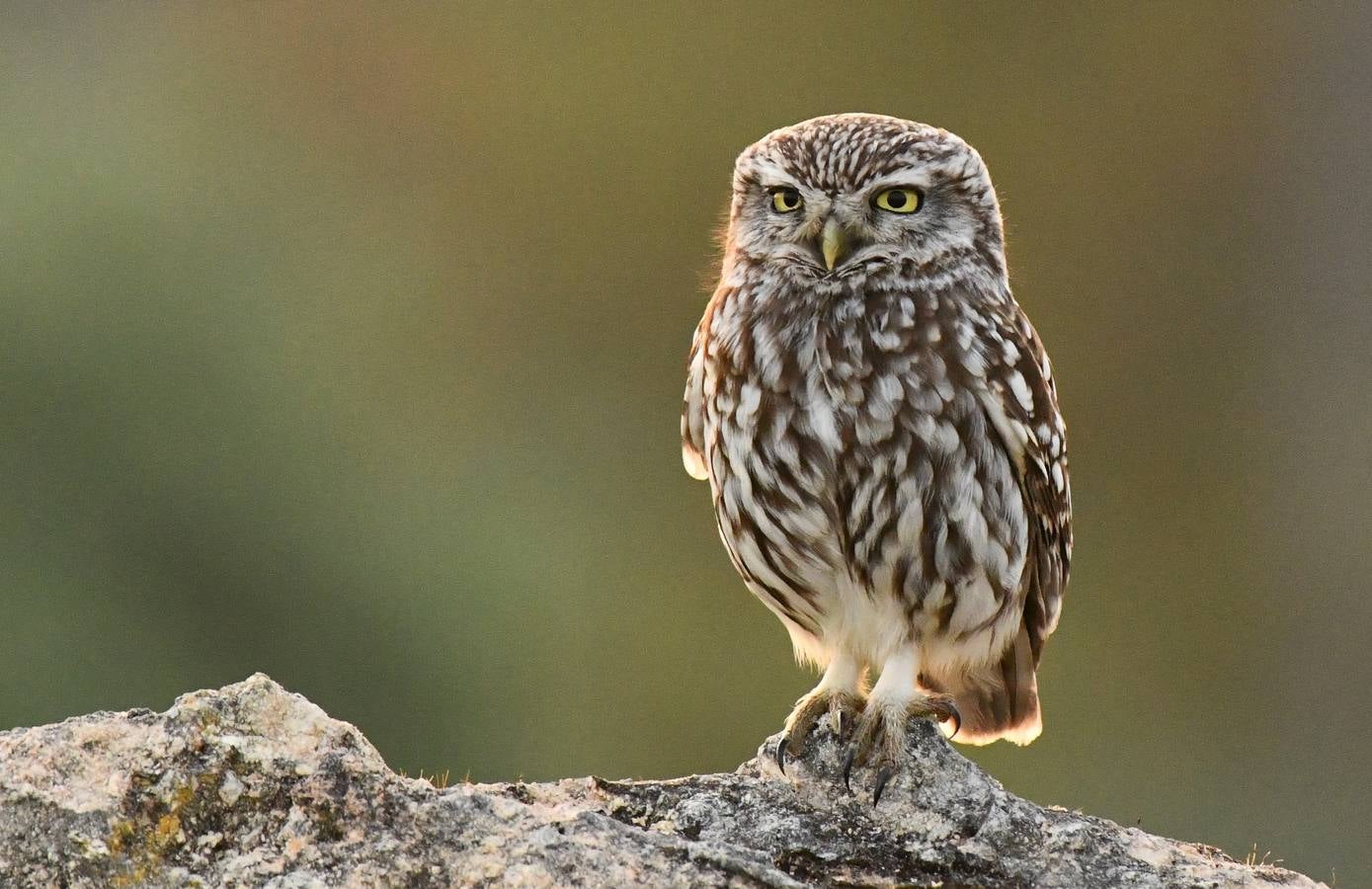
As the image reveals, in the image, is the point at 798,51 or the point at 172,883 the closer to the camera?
the point at 172,883

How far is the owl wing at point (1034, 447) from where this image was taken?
3.99 m

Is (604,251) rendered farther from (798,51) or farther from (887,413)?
(887,413)

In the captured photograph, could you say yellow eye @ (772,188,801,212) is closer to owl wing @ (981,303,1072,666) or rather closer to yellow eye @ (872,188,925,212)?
yellow eye @ (872,188,925,212)

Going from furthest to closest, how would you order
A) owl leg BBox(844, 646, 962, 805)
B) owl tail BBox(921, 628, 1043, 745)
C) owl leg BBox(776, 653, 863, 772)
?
owl tail BBox(921, 628, 1043, 745) < owl leg BBox(776, 653, 863, 772) < owl leg BBox(844, 646, 962, 805)

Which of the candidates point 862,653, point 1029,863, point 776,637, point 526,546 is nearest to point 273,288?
point 526,546

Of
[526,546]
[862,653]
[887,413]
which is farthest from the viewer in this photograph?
[526,546]

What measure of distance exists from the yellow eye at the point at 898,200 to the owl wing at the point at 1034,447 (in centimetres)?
32

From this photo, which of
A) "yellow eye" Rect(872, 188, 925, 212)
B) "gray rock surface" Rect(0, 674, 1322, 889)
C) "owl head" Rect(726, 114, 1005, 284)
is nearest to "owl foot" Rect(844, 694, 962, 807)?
"gray rock surface" Rect(0, 674, 1322, 889)

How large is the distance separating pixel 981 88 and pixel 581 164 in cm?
346

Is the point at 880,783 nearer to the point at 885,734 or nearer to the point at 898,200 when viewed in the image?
the point at 885,734

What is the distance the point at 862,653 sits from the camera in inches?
165

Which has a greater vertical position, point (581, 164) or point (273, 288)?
point (581, 164)

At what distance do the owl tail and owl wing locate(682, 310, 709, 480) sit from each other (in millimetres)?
783

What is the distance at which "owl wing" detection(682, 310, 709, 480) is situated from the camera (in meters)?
4.26
